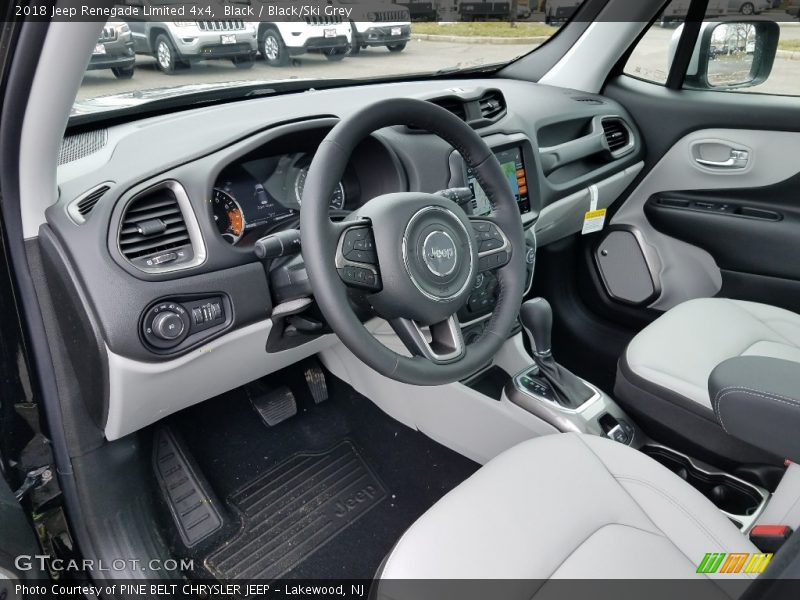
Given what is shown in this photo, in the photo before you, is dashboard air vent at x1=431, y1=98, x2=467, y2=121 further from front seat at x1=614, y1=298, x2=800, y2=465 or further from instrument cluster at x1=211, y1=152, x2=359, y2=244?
front seat at x1=614, y1=298, x2=800, y2=465

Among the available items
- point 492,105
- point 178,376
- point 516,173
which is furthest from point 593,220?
point 178,376

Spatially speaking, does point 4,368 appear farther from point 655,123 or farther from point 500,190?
point 655,123

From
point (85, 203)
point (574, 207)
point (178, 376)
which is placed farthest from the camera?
point (574, 207)

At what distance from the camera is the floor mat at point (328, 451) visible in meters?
1.89

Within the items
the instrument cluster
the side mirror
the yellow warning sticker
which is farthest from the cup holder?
the side mirror

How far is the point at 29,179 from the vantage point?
1274 millimetres

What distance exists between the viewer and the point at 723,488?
1837mm

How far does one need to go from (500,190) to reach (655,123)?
1.45 m

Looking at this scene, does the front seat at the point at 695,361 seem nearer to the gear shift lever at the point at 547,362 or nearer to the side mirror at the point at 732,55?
the gear shift lever at the point at 547,362

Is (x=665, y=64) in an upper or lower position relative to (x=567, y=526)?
upper

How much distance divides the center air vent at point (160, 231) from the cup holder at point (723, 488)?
1.45 meters

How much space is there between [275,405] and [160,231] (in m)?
0.99

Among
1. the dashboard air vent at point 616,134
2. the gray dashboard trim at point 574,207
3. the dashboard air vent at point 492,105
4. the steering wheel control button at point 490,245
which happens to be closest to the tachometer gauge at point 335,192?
the steering wheel control button at point 490,245

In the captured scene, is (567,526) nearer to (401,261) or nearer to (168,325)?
(401,261)
